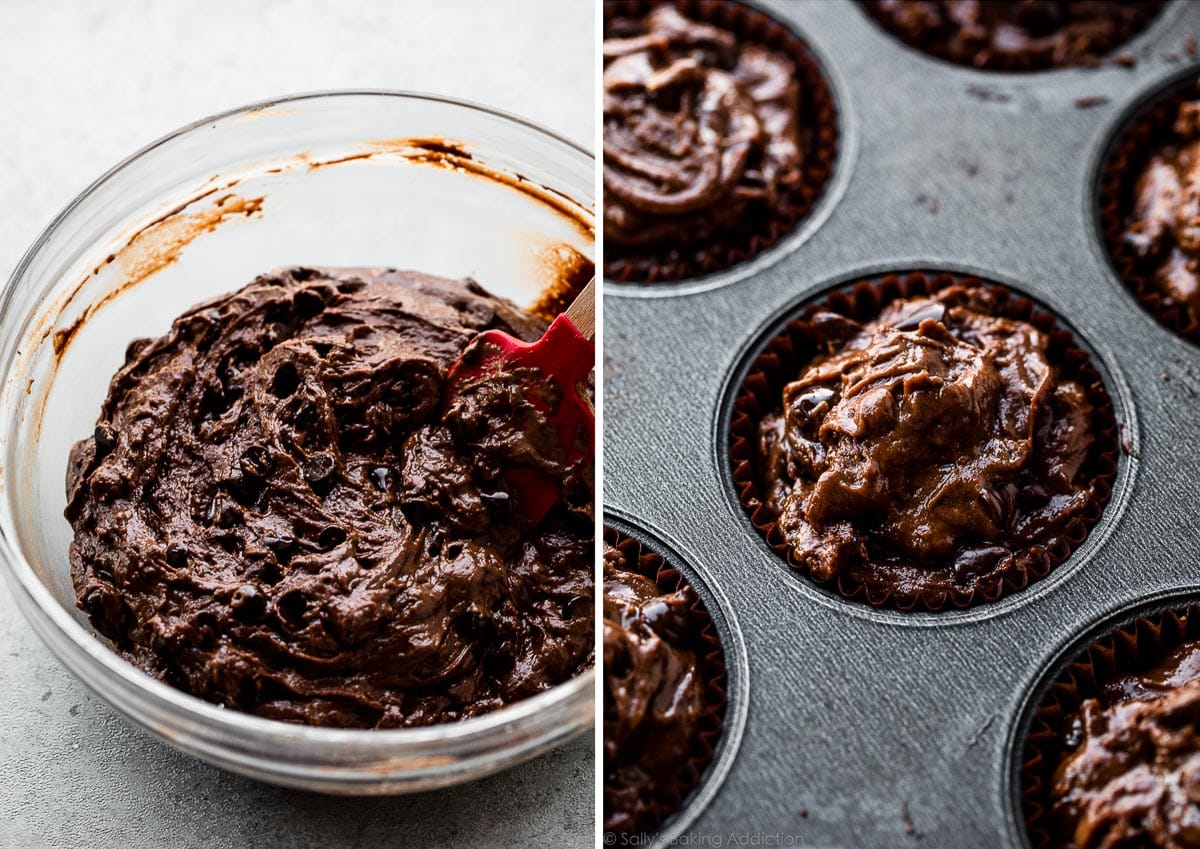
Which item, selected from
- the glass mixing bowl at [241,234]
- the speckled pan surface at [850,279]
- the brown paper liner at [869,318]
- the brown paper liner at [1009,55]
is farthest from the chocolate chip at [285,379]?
the brown paper liner at [1009,55]

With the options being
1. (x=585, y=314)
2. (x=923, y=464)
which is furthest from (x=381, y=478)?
(x=923, y=464)

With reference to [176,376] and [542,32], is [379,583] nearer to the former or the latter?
[176,376]

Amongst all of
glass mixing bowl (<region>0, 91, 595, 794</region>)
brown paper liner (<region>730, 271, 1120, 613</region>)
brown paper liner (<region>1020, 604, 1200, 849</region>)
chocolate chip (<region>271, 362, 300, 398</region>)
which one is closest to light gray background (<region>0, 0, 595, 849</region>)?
glass mixing bowl (<region>0, 91, 595, 794</region>)

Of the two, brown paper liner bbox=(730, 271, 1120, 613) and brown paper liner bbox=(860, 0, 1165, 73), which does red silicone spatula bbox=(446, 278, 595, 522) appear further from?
brown paper liner bbox=(860, 0, 1165, 73)

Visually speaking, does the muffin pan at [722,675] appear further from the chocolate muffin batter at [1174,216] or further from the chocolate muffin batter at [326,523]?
the chocolate muffin batter at [1174,216]

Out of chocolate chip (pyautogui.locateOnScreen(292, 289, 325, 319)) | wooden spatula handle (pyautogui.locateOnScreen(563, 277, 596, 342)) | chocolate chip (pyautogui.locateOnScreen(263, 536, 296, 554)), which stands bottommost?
chocolate chip (pyautogui.locateOnScreen(263, 536, 296, 554))

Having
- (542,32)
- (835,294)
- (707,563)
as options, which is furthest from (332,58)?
(707,563)
